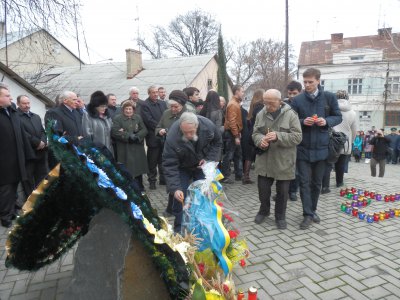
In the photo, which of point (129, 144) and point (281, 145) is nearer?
point (281, 145)

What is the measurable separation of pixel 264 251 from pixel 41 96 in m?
7.13

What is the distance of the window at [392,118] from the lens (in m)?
29.6

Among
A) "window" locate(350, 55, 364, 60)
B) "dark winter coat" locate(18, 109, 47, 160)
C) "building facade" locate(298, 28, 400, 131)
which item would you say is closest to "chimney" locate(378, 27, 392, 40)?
"building facade" locate(298, 28, 400, 131)

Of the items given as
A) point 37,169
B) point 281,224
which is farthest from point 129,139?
point 281,224

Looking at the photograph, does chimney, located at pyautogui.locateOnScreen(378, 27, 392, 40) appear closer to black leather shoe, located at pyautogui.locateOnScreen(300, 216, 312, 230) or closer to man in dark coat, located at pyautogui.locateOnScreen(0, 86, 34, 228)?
black leather shoe, located at pyautogui.locateOnScreen(300, 216, 312, 230)

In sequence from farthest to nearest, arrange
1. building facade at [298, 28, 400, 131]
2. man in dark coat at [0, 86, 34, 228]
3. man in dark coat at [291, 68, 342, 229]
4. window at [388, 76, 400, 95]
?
window at [388, 76, 400, 95] → building facade at [298, 28, 400, 131] → man in dark coat at [0, 86, 34, 228] → man in dark coat at [291, 68, 342, 229]

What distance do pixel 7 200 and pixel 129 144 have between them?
1.97 metres

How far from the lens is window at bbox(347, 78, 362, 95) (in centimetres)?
3061

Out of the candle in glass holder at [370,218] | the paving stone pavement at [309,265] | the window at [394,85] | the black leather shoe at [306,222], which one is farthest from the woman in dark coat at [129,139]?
the window at [394,85]

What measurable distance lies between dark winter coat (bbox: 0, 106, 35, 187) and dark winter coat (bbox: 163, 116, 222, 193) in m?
2.33

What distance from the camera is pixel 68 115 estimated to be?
512 centimetres

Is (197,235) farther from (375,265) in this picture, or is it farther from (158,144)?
(158,144)

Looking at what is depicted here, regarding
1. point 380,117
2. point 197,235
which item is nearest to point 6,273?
point 197,235

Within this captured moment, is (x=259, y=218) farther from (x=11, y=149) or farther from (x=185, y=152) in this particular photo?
(x=11, y=149)
